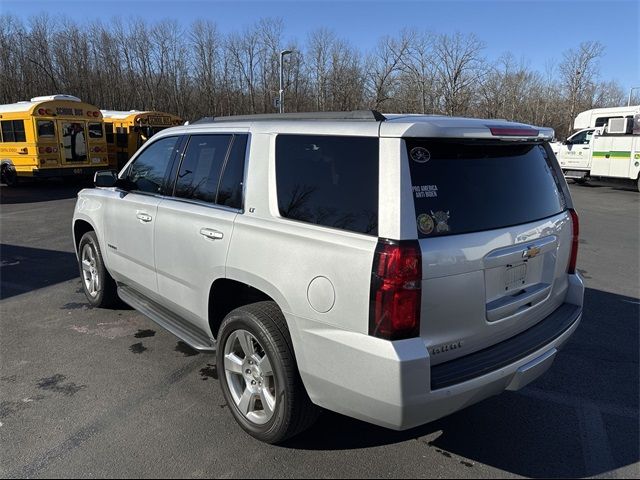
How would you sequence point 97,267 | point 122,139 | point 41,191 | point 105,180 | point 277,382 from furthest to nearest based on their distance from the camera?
1. point 122,139
2. point 41,191
3. point 97,267
4. point 105,180
5. point 277,382

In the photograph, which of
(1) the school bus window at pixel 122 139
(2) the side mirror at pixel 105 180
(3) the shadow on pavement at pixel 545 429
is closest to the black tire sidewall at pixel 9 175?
(1) the school bus window at pixel 122 139

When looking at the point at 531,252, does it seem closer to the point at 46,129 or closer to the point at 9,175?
the point at 46,129

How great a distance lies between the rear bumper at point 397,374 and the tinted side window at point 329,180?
22.7 inches

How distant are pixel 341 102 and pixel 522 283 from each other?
4137cm

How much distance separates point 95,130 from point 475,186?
1864 centimetres

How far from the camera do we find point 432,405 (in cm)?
231

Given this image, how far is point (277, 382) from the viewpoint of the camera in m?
2.74

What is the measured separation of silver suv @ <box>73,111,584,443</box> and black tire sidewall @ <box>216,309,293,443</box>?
0.03 ft

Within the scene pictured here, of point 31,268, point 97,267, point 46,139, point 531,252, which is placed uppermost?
point 46,139

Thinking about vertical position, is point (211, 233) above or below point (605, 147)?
below

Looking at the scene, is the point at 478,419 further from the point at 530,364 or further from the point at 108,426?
the point at 108,426

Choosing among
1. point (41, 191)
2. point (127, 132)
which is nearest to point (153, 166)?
point (41, 191)

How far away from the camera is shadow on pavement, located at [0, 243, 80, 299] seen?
20.3 feet

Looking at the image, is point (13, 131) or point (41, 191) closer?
point (13, 131)
